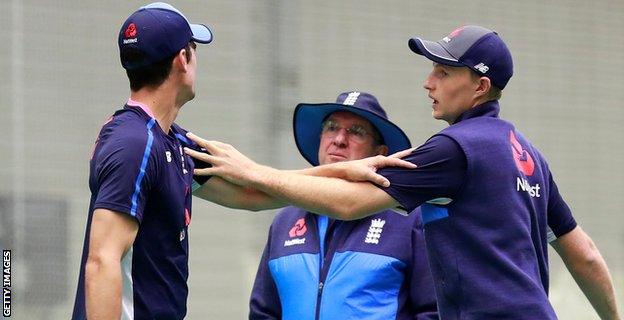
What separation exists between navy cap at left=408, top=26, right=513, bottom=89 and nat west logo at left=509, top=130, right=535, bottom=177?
0.22 m

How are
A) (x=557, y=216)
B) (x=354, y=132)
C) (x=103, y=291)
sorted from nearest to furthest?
1. (x=103, y=291)
2. (x=557, y=216)
3. (x=354, y=132)

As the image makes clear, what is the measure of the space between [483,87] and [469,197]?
44cm

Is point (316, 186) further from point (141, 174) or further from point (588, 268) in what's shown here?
point (588, 268)

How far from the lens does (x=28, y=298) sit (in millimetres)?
5523

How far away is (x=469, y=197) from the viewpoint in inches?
172

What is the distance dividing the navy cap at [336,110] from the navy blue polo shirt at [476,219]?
0.94m

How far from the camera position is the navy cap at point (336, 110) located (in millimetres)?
5367

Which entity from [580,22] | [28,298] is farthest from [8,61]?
[580,22]

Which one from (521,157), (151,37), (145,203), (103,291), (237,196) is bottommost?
(103,291)

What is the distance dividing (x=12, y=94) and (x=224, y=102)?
96 cm

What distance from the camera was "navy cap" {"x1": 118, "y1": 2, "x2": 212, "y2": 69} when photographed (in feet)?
13.5

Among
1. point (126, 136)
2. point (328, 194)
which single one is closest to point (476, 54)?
point (328, 194)

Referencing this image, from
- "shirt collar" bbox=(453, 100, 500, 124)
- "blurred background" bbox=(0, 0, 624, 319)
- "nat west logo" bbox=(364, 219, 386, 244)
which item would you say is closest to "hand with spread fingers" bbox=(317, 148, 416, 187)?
"shirt collar" bbox=(453, 100, 500, 124)

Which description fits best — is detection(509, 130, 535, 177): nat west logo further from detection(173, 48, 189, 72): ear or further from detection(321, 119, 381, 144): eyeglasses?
detection(173, 48, 189, 72): ear
